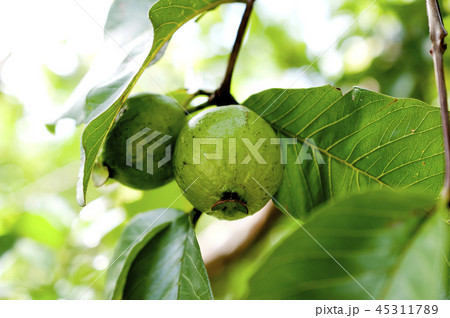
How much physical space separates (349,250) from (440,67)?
33 cm

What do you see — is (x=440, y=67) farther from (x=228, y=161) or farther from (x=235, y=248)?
(x=235, y=248)

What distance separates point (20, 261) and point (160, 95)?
2140 millimetres

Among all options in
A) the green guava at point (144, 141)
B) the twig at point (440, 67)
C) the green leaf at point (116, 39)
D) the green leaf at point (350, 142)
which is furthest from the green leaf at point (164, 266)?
the twig at point (440, 67)

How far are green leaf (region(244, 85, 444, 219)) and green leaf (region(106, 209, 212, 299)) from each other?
0.96ft

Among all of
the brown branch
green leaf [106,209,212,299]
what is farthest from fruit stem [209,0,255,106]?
the brown branch

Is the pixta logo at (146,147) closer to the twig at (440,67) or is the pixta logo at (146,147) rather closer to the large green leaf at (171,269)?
the large green leaf at (171,269)

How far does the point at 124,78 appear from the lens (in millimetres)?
992

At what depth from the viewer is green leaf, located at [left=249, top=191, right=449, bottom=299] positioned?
1.99ft

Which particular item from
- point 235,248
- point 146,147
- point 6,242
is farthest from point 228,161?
point 6,242

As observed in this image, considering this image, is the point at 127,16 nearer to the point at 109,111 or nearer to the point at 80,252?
the point at 109,111

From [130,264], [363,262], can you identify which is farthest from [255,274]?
[130,264]

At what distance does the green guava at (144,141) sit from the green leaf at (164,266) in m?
0.15

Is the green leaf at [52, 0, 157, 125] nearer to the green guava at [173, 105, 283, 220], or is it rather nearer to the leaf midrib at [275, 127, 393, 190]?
Answer: the green guava at [173, 105, 283, 220]

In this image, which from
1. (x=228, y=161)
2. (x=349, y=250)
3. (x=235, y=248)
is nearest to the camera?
(x=349, y=250)
